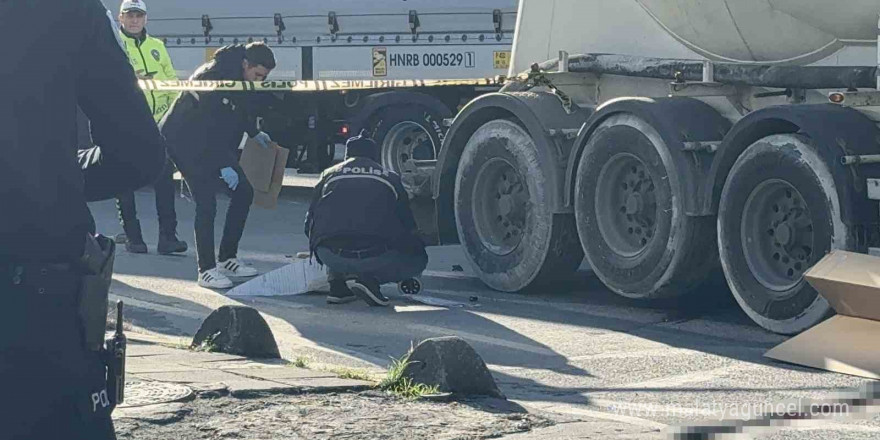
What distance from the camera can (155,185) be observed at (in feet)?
40.7

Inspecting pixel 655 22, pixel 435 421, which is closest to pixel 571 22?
pixel 655 22

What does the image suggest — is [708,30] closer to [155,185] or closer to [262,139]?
[262,139]

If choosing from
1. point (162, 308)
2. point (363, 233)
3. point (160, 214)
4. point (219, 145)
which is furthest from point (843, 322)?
point (160, 214)

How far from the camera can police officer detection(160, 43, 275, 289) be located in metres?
11.0

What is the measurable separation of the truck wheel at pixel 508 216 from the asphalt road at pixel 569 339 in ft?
0.65

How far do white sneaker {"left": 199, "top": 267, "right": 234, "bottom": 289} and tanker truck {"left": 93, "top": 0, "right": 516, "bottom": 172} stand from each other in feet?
15.2

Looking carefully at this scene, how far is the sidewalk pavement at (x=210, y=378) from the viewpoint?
609cm

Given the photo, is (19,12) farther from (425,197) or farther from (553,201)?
(425,197)

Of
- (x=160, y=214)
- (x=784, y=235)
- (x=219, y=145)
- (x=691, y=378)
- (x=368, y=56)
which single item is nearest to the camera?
(x=691, y=378)

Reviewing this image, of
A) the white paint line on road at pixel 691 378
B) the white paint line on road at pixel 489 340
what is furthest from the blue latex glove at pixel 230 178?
the white paint line on road at pixel 691 378

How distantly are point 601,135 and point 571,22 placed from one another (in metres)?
1.26

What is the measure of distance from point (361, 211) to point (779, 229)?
8.61 ft

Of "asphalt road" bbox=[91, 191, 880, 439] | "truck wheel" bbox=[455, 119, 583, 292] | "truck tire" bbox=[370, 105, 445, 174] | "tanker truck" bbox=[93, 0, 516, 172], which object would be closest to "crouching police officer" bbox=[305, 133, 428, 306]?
"asphalt road" bbox=[91, 191, 880, 439]

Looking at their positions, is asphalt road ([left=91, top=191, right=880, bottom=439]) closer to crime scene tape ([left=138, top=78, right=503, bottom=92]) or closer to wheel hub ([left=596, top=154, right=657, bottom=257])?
wheel hub ([left=596, top=154, right=657, bottom=257])
